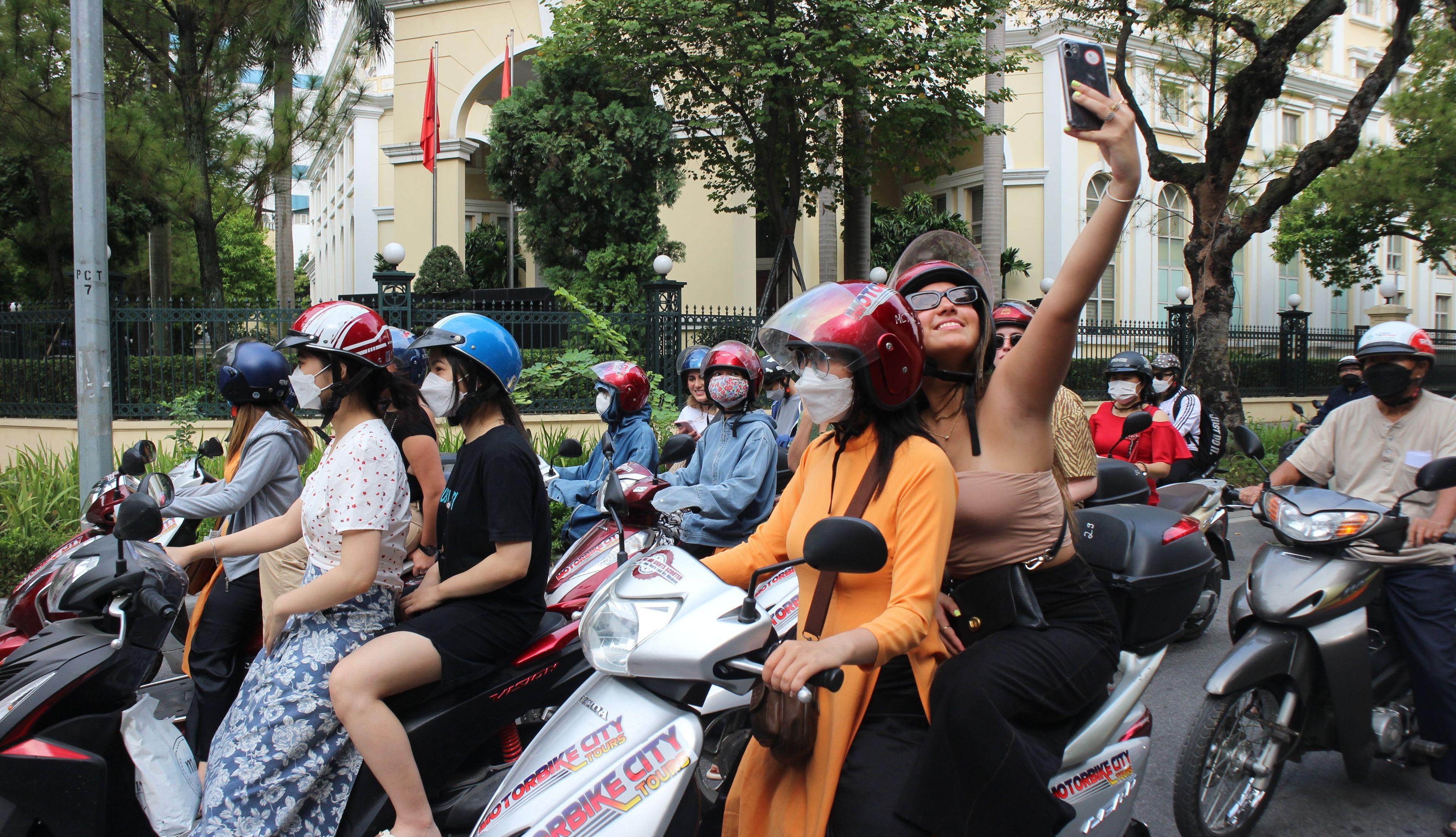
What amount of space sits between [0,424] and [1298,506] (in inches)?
540

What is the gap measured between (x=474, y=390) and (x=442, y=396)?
107 mm

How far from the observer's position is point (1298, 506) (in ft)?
12.4

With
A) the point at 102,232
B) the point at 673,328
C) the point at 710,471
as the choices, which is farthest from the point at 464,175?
the point at 710,471

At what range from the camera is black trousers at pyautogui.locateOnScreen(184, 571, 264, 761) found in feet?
12.1

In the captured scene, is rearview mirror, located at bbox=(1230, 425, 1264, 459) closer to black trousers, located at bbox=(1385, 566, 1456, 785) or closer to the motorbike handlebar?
black trousers, located at bbox=(1385, 566, 1456, 785)

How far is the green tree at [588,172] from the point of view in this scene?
18984mm

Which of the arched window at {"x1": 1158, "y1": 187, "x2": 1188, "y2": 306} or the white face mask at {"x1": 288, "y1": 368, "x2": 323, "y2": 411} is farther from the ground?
the arched window at {"x1": 1158, "y1": 187, "x2": 1188, "y2": 306}

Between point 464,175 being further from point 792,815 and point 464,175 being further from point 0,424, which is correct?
point 792,815

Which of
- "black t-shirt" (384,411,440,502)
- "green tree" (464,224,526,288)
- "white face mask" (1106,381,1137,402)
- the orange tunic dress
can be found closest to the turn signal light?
the orange tunic dress

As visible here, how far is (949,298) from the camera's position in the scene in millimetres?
2455

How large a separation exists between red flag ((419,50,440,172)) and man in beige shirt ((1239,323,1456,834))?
2102 centimetres

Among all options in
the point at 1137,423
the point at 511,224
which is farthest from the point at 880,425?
the point at 511,224

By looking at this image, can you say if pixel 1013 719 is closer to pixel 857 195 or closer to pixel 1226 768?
pixel 1226 768

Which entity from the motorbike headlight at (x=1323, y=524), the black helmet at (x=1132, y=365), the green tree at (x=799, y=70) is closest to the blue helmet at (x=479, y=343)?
the motorbike headlight at (x=1323, y=524)
